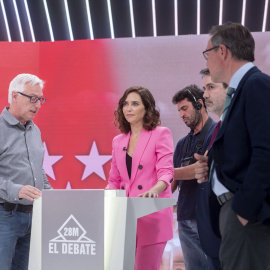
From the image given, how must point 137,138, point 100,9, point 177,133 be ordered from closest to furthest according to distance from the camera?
point 137,138 < point 177,133 < point 100,9

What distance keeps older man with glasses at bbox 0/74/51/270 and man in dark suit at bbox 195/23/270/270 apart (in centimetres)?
116

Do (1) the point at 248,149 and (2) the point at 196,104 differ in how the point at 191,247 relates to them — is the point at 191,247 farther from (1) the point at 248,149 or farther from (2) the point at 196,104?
(1) the point at 248,149

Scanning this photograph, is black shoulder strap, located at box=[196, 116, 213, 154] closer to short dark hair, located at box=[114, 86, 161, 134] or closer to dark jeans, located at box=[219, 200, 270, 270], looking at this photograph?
short dark hair, located at box=[114, 86, 161, 134]

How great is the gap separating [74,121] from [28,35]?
1.31 metres

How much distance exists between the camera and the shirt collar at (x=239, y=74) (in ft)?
5.97

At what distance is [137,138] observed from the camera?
282cm

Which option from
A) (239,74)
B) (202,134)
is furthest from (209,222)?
(202,134)

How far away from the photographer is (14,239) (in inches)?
101

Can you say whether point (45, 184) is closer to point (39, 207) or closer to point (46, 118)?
point (39, 207)

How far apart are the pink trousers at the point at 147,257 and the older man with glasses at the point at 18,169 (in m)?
0.71

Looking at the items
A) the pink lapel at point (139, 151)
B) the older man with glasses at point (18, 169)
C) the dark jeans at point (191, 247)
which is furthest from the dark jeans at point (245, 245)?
the dark jeans at point (191, 247)

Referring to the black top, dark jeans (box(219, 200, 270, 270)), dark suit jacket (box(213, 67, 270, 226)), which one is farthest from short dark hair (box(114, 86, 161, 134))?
dark jeans (box(219, 200, 270, 270))

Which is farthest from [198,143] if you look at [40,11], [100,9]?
[40,11]

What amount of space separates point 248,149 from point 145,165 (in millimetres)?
1059
